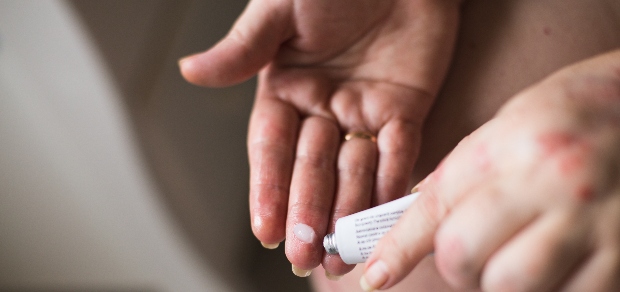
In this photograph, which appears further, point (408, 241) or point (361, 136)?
point (361, 136)

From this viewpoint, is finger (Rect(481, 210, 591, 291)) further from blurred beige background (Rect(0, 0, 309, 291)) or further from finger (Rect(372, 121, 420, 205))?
blurred beige background (Rect(0, 0, 309, 291))

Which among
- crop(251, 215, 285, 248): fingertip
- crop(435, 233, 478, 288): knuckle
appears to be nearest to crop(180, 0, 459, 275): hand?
crop(251, 215, 285, 248): fingertip

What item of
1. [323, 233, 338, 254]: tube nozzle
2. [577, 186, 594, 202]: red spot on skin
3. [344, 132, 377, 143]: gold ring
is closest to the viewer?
[577, 186, 594, 202]: red spot on skin

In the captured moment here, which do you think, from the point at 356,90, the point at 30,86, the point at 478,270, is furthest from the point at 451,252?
the point at 30,86

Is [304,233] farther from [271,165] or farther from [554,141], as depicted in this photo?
[554,141]

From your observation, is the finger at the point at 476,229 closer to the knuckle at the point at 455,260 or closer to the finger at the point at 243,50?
the knuckle at the point at 455,260

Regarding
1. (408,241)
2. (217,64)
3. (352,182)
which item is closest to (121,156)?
(217,64)

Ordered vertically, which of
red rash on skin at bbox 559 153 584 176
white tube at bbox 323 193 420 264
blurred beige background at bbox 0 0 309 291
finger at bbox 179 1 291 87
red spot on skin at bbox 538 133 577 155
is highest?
red spot on skin at bbox 538 133 577 155
